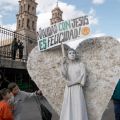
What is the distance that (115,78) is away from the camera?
20.0ft

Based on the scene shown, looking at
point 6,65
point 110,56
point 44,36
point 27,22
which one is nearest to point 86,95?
point 110,56

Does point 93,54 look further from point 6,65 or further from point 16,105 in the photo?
point 6,65

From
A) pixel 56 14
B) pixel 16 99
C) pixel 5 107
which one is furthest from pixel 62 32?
pixel 56 14

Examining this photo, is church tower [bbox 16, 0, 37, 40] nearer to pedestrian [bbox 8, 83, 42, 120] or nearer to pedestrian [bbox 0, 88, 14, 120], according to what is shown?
pedestrian [bbox 8, 83, 42, 120]

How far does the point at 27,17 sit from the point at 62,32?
2485 inches

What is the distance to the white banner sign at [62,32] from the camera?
19.3ft

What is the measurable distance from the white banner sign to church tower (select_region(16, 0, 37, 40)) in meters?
59.9

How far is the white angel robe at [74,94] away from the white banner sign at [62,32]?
0.49m

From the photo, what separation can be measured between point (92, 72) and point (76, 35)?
78cm

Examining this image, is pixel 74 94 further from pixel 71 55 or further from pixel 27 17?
pixel 27 17

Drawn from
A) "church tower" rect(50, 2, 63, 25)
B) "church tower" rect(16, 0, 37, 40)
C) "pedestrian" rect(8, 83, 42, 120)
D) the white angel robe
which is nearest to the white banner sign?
the white angel robe

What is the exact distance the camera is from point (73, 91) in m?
5.88

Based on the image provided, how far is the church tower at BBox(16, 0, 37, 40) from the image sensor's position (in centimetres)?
6722

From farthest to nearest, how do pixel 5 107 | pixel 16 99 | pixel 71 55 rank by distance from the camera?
1. pixel 71 55
2. pixel 16 99
3. pixel 5 107
